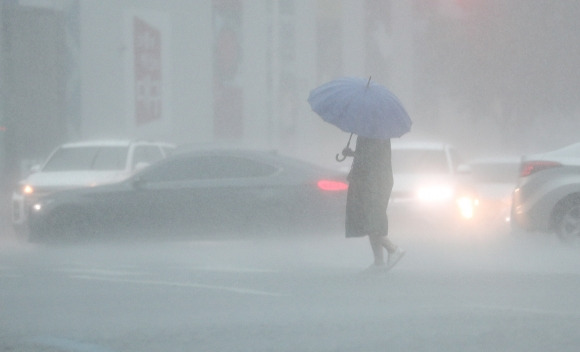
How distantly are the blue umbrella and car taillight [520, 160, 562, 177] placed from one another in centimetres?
369

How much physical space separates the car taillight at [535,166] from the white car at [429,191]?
207 cm

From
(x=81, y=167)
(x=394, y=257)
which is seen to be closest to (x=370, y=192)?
(x=394, y=257)

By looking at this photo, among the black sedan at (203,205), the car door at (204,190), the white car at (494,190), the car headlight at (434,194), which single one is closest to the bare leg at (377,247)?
the black sedan at (203,205)

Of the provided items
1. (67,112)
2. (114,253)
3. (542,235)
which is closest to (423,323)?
(114,253)

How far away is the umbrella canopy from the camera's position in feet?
36.2

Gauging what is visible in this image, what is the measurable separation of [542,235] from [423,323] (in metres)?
9.51

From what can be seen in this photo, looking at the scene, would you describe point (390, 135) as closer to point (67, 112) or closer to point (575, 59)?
point (67, 112)

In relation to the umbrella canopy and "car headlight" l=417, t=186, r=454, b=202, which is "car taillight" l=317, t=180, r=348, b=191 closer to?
"car headlight" l=417, t=186, r=454, b=202

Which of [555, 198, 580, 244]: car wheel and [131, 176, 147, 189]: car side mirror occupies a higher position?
[131, 176, 147, 189]: car side mirror

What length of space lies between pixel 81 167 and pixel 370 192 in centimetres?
886

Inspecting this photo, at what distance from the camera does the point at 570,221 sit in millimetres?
14484

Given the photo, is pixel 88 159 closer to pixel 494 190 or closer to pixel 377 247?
pixel 494 190

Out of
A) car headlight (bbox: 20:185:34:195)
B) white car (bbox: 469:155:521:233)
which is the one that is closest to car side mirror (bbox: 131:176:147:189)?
car headlight (bbox: 20:185:34:195)

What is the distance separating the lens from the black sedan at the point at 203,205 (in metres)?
14.8
